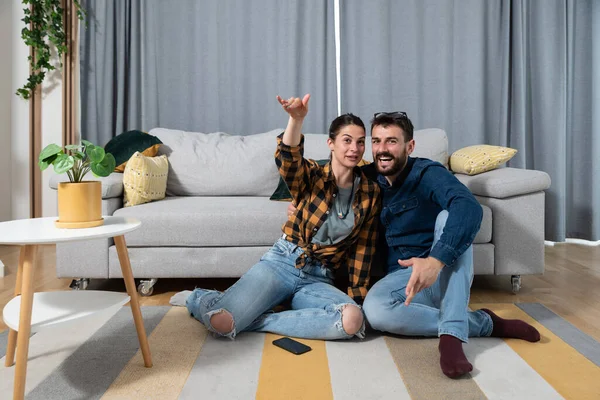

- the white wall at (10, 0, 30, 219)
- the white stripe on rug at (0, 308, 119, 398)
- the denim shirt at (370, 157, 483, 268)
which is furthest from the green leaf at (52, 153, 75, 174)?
the white wall at (10, 0, 30, 219)

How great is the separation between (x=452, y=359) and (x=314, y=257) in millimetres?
656

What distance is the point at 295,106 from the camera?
170 cm

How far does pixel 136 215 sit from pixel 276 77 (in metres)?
1.75

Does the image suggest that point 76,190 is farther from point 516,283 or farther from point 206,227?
point 516,283

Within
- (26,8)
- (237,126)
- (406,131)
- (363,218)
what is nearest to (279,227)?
(363,218)

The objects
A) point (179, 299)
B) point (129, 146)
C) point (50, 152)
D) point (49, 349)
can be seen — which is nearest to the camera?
point (50, 152)

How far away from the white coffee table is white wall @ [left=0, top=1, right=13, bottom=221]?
8.27 ft

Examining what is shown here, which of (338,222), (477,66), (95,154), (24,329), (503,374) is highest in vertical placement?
(477,66)

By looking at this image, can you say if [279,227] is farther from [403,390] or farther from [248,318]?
[403,390]

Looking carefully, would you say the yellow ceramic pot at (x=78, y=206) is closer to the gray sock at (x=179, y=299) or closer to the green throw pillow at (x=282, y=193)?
the gray sock at (x=179, y=299)

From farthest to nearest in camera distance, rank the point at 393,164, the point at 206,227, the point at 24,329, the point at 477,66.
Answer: the point at 477,66 < the point at 206,227 < the point at 393,164 < the point at 24,329

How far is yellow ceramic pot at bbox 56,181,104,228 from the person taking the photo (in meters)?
1.52

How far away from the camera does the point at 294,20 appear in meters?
3.78

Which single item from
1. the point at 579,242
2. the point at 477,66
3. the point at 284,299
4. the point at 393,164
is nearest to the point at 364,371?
the point at 284,299
